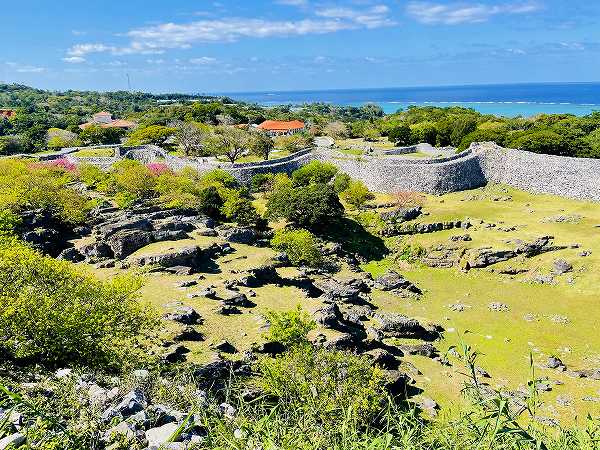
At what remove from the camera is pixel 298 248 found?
3222 cm

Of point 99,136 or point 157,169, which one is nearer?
point 157,169

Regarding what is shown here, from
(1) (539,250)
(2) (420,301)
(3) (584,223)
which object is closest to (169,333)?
(2) (420,301)

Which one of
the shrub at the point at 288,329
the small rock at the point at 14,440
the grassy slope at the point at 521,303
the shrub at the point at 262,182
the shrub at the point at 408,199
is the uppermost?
the small rock at the point at 14,440

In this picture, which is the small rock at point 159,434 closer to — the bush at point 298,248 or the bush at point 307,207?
the bush at point 298,248

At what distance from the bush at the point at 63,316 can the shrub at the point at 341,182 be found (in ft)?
103

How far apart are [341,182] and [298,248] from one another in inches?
650

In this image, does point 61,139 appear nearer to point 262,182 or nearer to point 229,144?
point 229,144

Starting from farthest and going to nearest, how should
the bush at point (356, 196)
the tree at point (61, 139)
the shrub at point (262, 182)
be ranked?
the tree at point (61, 139), the shrub at point (262, 182), the bush at point (356, 196)

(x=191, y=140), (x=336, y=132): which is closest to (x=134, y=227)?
(x=191, y=140)

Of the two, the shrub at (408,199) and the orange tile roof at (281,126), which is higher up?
the orange tile roof at (281,126)

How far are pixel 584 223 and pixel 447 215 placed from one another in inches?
410

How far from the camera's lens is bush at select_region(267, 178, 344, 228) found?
38.1 m

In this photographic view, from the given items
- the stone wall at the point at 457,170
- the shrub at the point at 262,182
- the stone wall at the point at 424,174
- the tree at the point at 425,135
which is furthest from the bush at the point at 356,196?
the tree at the point at 425,135

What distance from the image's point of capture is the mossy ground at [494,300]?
797 inches
